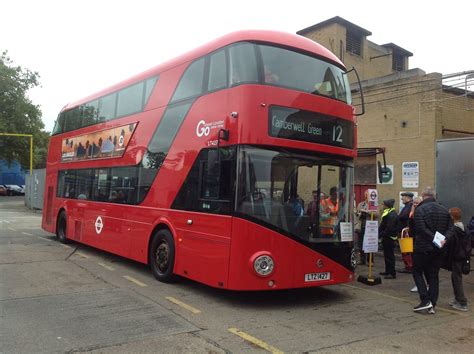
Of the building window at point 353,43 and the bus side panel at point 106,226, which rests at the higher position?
the building window at point 353,43

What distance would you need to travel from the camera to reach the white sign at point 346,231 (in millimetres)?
7238

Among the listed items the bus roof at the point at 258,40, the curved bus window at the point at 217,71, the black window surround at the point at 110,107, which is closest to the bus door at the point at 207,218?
the curved bus window at the point at 217,71

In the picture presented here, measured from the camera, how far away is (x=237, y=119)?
6.54 meters

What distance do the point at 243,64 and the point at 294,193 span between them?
2.06m

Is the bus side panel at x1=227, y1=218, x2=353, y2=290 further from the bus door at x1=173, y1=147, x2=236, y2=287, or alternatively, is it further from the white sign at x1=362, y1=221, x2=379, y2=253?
the white sign at x1=362, y1=221, x2=379, y2=253

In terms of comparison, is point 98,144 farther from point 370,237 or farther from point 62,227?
point 370,237

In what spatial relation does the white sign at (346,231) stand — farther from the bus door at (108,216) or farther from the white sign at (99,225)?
the white sign at (99,225)

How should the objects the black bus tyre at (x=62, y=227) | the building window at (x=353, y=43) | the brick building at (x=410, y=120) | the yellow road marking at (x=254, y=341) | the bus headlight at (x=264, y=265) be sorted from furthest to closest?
the building window at (x=353, y=43), the black bus tyre at (x=62, y=227), the brick building at (x=410, y=120), the bus headlight at (x=264, y=265), the yellow road marking at (x=254, y=341)

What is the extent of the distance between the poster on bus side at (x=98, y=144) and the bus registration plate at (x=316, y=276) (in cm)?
498

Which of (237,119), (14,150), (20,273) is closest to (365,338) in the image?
(237,119)

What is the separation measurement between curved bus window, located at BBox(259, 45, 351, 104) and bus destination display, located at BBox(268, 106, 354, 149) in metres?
0.40

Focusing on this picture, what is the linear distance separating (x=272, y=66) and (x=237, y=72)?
0.54m

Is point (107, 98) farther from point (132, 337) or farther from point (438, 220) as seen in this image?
point (438, 220)

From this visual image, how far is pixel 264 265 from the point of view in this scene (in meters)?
6.35
